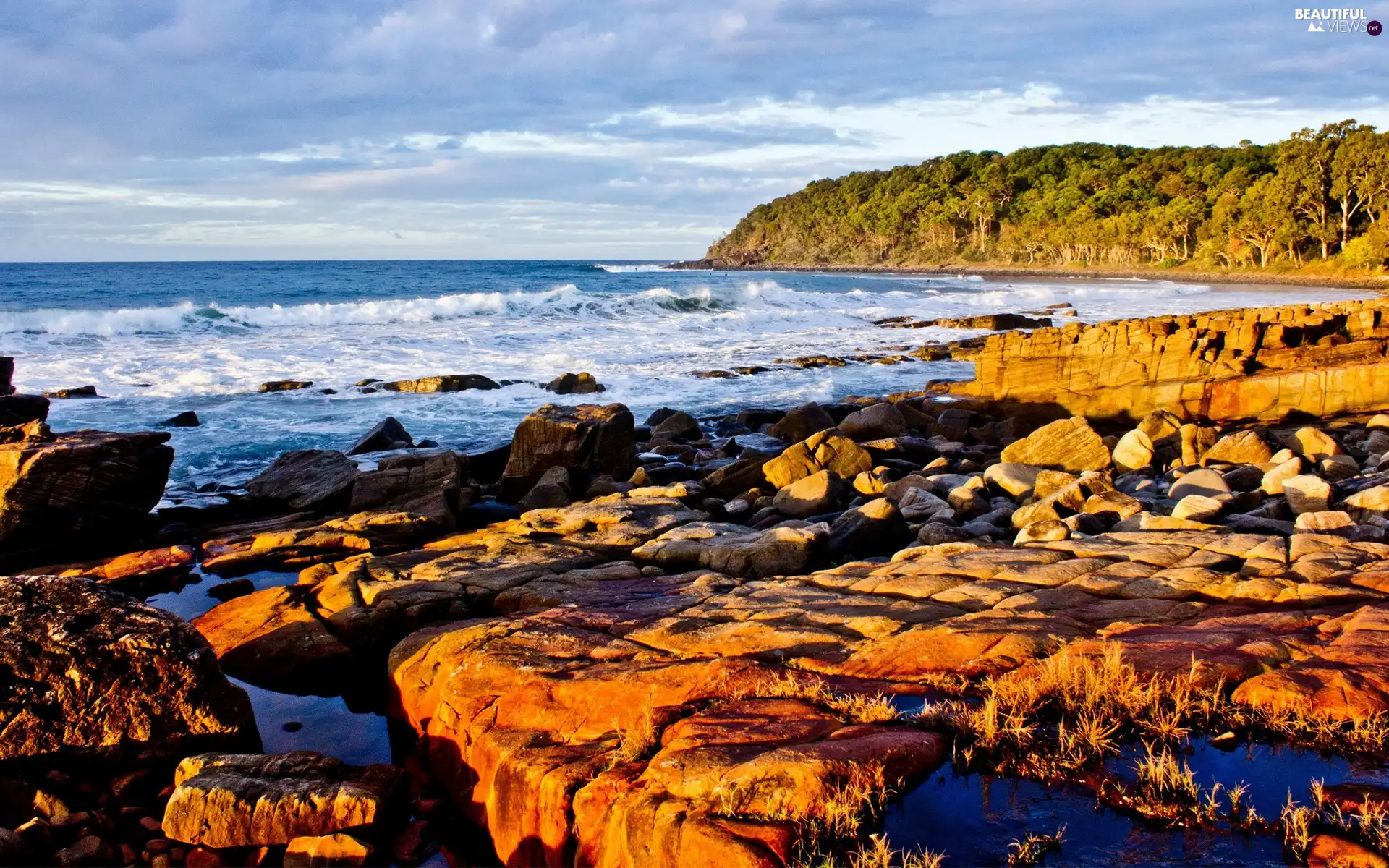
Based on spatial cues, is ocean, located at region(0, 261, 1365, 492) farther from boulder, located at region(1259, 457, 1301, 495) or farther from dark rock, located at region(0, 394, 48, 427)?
boulder, located at region(1259, 457, 1301, 495)

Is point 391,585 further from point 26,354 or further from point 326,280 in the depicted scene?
point 326,280

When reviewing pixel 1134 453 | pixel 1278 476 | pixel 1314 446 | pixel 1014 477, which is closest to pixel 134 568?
pixel 1014 477

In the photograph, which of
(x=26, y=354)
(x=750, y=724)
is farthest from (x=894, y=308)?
(x=750, y=724)

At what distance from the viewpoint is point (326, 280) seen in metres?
89.1

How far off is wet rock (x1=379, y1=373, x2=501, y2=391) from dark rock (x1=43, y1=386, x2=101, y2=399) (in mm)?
7440

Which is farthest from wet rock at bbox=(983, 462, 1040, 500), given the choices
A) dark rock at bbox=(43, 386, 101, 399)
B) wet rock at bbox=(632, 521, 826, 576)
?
dark rock at bbox=(43, 386, 101, 399)

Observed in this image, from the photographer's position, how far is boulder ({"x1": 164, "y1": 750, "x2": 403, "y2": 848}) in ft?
16.4

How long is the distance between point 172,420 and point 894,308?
154 feet

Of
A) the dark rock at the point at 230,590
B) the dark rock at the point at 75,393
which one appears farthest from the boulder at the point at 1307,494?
the dark rock at the point at 75,393

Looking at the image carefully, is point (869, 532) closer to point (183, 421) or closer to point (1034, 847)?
point (1034, 847)

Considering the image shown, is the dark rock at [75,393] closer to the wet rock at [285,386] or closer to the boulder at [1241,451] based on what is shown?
the wet rock at [285,386]

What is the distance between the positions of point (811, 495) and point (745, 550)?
11.3 feet

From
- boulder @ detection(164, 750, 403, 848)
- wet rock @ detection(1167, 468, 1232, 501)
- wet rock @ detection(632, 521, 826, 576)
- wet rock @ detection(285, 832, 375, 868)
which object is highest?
wet rock @ detection(1167, 468, 1232, 501)

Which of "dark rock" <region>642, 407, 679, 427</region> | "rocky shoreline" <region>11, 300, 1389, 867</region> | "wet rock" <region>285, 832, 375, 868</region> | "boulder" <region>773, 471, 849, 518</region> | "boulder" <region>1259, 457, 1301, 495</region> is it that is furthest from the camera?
"dark rock" <region>642, 407, 679, 427</region>
